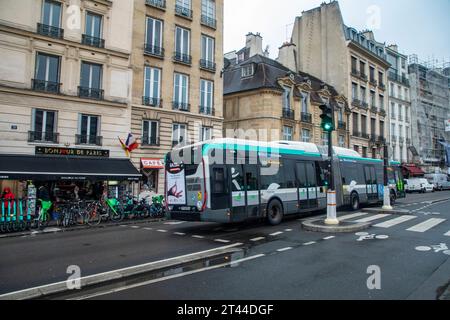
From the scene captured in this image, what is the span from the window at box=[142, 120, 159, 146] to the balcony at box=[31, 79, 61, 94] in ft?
17.0

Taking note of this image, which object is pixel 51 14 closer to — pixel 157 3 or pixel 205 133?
pixel 157 3

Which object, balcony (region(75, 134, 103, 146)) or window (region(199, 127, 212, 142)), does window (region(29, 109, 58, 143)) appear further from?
window (region(199, 127, 212, 142))

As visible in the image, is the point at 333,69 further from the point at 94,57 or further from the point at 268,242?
the point at 268,242

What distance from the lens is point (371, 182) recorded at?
18578 millimetres

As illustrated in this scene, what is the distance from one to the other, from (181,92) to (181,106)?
1.01m

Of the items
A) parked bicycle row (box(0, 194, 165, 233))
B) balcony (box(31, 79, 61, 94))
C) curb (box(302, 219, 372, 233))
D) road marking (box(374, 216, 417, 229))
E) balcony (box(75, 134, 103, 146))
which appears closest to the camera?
curb (box(302, 219, 372, 233))

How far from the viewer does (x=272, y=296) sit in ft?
15.7

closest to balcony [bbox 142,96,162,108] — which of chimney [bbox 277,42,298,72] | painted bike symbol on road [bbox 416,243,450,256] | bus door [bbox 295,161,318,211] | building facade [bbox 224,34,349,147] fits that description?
building facade [bbox 224,34,349,147]

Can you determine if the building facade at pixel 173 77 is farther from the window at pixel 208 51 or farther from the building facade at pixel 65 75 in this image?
the building facade at pixel 65 75

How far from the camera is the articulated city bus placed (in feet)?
34.3

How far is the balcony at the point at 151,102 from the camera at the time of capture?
20.6 m

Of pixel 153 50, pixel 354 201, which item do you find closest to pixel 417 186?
pixel 354 201

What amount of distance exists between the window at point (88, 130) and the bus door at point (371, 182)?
14597mm
